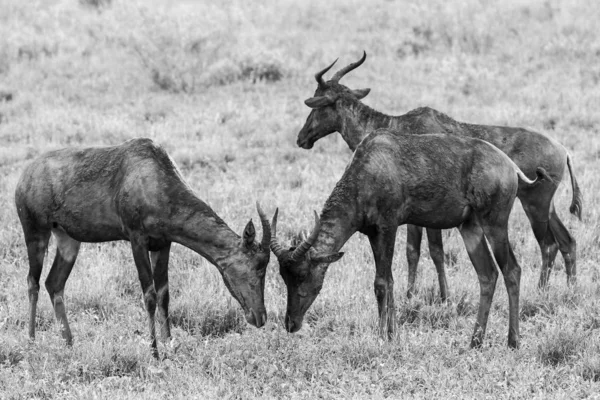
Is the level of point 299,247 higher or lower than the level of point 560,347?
higher

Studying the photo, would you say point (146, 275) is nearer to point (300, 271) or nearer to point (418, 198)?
point (300, 271)

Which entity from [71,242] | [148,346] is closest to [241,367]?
[148,346]

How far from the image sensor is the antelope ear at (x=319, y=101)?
1093 centimetres

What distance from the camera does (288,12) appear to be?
88.2ft

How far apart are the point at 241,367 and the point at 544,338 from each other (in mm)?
2776

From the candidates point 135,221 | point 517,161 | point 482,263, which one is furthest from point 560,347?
point 135,221

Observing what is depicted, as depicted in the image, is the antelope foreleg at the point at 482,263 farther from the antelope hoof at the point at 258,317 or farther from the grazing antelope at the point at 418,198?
the antelope hoof at the point at 258,317

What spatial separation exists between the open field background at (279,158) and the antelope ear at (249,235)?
102cm

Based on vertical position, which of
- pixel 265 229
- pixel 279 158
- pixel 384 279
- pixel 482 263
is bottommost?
pixel 279 158

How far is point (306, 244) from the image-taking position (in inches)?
312

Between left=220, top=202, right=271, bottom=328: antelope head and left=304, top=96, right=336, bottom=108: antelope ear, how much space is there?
3275 millimetres

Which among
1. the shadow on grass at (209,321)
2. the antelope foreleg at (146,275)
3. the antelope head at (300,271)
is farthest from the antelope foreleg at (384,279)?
the antelope foreleg at (146,275)

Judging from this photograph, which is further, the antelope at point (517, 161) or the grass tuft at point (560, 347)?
the antelope at point (517, 161)

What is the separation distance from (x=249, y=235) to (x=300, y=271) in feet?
1.93
